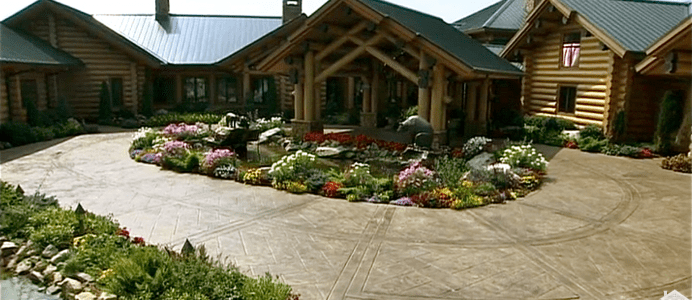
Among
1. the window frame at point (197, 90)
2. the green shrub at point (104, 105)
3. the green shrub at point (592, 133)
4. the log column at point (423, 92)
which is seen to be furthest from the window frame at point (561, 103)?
the green shrub at point (104, 105)

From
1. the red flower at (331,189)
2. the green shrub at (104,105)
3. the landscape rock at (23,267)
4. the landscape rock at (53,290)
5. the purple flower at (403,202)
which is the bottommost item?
A: the landscape rock at (53,290)

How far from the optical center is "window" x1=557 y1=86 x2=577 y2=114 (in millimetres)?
22095

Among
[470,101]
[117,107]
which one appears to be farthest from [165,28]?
[470,101]

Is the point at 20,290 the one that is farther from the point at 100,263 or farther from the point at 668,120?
the point at 668,120

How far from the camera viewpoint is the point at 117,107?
1068 inches

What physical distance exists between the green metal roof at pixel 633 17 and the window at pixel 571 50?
135 centimetres

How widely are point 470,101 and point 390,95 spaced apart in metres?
9.68

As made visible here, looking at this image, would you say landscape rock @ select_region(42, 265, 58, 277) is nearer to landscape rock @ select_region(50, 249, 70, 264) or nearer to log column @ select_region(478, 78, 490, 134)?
landscape rock @ select_region(50, 249, 70, 264)

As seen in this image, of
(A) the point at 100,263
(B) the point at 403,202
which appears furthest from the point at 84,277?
(B) the point at 403,202

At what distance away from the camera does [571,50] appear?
2175 centimetres

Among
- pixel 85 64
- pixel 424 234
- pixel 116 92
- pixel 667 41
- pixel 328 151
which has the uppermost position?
pixel 667 41

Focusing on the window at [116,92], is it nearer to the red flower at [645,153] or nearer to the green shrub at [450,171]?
the green shrub at [450,171]

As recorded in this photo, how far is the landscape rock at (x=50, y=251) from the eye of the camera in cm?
721

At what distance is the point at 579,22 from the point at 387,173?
12012 mm
